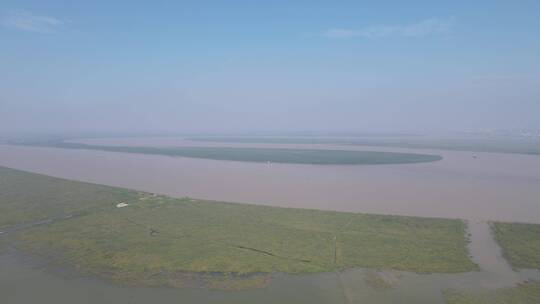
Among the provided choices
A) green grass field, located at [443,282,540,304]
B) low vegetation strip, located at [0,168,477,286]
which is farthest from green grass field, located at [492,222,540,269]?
green grass field, located at [443,282,540,304]

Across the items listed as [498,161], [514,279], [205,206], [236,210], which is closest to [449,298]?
[514,279]

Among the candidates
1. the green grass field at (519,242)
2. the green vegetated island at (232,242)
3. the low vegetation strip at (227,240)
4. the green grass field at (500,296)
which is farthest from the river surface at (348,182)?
the green grass field at (500,296)

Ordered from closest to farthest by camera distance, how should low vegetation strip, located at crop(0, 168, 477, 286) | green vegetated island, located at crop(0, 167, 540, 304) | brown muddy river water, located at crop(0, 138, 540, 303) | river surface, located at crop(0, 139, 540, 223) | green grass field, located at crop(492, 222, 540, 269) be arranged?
brown muddy river water, located at crop(0, 138, 540, 303), green vegetated island, located at crop(0, 167, 540, 304), low vegetation strip, located at crop(0, 168, 477, 286), green grass field, located at crop(492, 222, 540, 269), river surface, located at crop(0, 139, 540, 223)

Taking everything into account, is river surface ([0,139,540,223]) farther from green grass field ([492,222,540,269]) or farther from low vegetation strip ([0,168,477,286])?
low vegetation strip ([0,168,477,286])

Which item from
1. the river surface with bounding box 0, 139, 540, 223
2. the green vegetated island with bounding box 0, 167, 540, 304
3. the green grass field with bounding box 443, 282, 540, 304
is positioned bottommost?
the green grass field with bounding box 443, 282, 540, 304

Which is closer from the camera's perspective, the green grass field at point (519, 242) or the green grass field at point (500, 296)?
the green grass field at point (500, 296)

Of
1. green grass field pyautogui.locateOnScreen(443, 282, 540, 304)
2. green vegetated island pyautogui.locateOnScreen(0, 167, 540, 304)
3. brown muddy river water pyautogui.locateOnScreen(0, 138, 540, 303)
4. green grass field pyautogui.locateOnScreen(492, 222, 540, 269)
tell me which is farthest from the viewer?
green grass field pyautogui.locateOnScreen(492, 222, 540, 269)

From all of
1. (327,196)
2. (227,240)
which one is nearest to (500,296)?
(227,240)

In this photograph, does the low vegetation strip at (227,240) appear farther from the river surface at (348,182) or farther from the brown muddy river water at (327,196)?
the river surface at (348,182)
